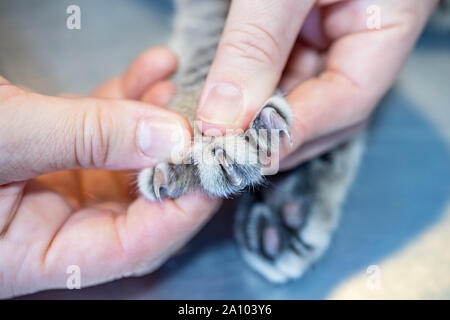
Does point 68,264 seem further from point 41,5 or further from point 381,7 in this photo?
point 41,5

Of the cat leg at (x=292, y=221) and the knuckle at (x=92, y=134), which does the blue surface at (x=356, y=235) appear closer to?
the cat leg at (x=292, y=221)

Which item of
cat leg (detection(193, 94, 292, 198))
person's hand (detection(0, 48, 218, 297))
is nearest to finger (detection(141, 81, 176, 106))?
person's hand (detection(0, 48, 218, 297))

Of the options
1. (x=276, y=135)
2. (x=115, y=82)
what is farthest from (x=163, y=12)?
(x=276, y=135)

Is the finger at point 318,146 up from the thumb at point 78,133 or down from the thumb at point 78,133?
down

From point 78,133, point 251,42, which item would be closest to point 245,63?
point 251,42

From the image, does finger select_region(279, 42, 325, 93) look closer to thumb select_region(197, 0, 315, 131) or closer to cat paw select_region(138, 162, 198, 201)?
thumb select_region(197, 0, 315, 131)

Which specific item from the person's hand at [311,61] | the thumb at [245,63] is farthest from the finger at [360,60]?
the thumb at [245,63]
